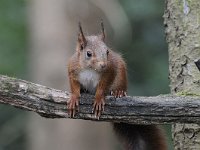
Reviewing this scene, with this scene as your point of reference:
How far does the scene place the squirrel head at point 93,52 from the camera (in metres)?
4.59

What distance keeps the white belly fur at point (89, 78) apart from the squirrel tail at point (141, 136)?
36cm

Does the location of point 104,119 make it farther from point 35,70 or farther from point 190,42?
point 35,70

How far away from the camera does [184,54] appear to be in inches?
191

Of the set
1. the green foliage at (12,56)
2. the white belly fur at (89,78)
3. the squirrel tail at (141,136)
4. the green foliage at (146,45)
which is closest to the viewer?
the white belly fur at (89,78)

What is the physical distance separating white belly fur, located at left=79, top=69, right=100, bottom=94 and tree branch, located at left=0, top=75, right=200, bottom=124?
0.46m

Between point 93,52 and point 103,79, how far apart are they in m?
0.20

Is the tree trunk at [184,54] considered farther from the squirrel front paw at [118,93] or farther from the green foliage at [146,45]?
the green foliage at [146,45]

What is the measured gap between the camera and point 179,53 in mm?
4871

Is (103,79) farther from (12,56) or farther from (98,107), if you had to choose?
(12,56)

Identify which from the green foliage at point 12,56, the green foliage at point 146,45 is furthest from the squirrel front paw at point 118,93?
the green foliage at point 12,56

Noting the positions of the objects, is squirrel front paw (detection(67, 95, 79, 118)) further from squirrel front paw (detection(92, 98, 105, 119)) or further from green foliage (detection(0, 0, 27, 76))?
green foliage (detection(0, 0, 27, 76))

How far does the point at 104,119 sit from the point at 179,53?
2.88ft

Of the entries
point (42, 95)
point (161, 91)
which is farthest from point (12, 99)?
point (161, 91)

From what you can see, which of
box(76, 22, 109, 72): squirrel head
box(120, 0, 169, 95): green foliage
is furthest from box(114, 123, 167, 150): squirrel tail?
box(120, 0, 169, 95): green foliage
